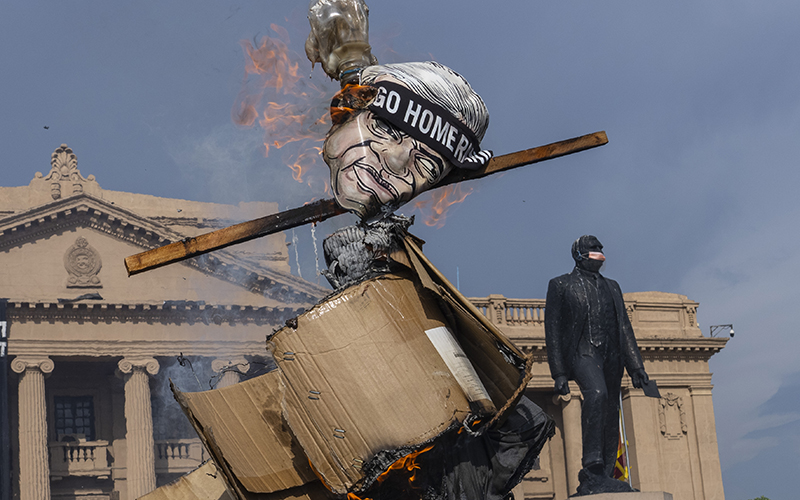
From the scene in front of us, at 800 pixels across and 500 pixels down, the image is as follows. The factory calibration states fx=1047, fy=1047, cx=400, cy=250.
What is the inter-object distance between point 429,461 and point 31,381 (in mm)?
37602

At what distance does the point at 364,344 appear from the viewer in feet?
16.3

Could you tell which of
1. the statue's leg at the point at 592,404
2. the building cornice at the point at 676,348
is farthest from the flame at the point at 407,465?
the building cornice at the point at 676,348

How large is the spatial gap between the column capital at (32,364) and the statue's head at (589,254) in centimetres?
3464

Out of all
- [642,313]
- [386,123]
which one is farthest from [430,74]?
[642,313]

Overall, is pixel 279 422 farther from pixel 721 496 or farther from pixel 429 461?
pixel 721 496

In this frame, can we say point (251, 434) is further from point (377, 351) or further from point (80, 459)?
point (80, 459)

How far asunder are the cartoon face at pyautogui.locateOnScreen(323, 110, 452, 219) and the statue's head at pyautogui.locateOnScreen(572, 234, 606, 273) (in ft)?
10.8

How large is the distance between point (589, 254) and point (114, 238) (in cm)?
3500

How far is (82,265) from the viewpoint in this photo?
40.6 m

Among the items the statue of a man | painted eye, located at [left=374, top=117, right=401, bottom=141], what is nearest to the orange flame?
painted eye, located at [left=374, top=117, right=401, bottom=141]

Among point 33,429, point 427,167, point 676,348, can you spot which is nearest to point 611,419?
point 427,167

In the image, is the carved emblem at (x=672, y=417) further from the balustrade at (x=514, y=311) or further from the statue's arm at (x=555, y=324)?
the statue's arm at (x=555, y=324)

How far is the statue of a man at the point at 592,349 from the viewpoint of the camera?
27.3 ft

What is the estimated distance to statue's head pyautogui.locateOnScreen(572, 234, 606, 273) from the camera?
862 cm
